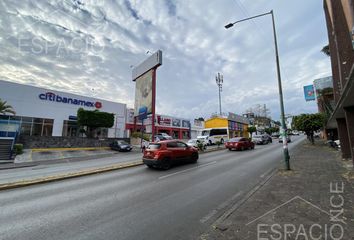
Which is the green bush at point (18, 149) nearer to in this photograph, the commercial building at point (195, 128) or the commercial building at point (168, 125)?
the commercial building at point (168, 125)

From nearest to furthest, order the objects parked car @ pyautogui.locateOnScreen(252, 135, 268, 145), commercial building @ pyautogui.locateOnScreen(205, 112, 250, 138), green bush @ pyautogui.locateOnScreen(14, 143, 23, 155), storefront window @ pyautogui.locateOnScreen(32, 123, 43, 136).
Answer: green bush @ pyautogui.locateOnScreen(14, 143, 23, 155), storefront window @ pyautogui.locateOnScreen(32, 123, 43, 136), parked car @ pyautogui.locateOnScreen(252, 135, 268, 145), commercial building @ pyautogui.locateOnScreen(205, 112, 250, 138)

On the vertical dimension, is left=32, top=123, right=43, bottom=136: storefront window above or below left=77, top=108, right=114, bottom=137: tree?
below

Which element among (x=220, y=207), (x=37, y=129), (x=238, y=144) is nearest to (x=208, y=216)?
(x=220, y=207)

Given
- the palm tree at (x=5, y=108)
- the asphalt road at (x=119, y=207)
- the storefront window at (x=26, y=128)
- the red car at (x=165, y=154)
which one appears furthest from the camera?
the storefront window at (x=26, y=128)

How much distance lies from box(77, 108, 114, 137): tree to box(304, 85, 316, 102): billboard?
47716 mm

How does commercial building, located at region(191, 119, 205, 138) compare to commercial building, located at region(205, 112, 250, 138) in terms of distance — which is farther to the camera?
Answer: commercial building, located at region(191, 119, 205, 138)

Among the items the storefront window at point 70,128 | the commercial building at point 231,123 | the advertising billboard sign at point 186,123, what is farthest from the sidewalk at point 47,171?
the advertising billboard sign at point 186,123

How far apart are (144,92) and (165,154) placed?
18180mm

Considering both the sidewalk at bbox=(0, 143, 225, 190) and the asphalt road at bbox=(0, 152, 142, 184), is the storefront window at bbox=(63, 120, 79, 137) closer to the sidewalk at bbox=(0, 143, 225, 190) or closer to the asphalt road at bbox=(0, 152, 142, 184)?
the sidewalk at bbox=(0, 143, 225, 190)

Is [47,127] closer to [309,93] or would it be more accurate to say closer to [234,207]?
[234,207]

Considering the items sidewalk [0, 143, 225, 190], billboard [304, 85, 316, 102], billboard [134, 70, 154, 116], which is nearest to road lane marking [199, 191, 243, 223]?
sidewalk [0, 143, 225, 190]

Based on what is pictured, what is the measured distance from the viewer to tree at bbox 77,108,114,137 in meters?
27.2

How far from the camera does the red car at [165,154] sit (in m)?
11.1

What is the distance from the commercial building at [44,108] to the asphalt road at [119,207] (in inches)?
892
